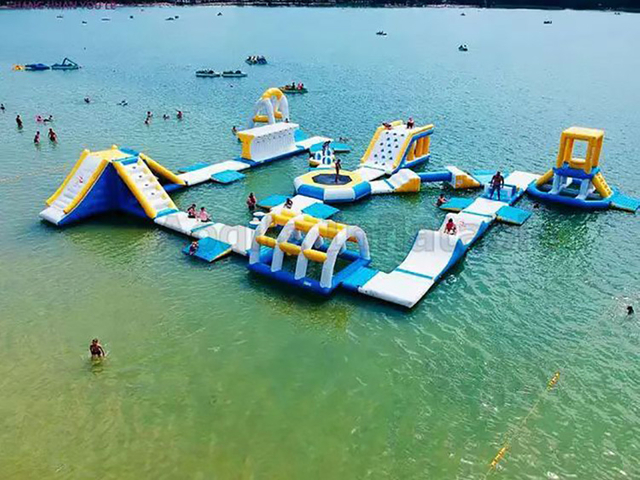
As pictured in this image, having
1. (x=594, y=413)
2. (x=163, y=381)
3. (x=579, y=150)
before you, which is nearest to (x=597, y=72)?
(x=579, y=150)

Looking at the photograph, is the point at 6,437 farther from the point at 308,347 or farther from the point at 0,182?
the point at 0,182

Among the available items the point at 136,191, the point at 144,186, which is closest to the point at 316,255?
the point at 136,191

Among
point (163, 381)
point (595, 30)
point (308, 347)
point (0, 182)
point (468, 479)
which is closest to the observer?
point (468, 479)

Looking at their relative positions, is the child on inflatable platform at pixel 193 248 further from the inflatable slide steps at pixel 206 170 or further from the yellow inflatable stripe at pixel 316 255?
the inflatable slide steps at pixel 206 170

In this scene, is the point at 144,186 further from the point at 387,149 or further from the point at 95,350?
the point at 387,149

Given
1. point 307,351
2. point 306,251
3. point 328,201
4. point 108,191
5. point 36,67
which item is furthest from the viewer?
point 36,67

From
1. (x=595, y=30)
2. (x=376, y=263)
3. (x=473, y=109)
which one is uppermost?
(x=595, y=30)
